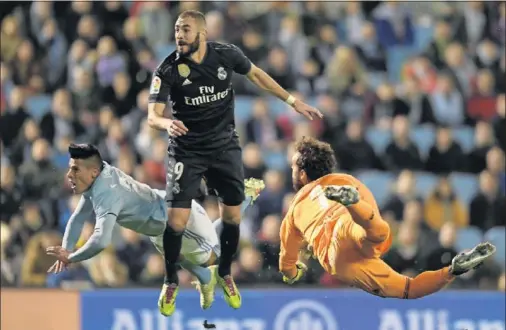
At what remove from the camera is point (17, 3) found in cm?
1964

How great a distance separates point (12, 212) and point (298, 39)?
441cm

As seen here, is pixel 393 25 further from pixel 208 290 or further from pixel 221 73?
pixel 221 73

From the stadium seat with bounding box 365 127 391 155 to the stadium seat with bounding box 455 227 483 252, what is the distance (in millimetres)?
1423

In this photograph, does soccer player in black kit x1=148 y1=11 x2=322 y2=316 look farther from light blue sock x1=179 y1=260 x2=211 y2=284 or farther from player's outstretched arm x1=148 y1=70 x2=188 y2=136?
light blue sock x1=179 y1=260 x2=211 y2=284

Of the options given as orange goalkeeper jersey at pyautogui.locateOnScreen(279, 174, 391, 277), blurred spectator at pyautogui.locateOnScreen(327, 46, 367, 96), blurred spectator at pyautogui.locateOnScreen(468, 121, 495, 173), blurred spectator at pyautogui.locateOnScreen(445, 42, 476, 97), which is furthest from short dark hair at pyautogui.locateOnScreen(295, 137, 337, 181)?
blurred spectator at pyautogui.locateOnScreen(445, 42, 476, 97)

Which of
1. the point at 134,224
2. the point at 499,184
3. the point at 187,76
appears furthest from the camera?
the point at 499,184

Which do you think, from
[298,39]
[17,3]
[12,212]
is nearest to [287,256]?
[12,212]

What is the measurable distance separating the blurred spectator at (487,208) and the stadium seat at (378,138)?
127 centimetres

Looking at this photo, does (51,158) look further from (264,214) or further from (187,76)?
(187,76)

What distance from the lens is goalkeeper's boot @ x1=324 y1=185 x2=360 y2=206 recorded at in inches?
479

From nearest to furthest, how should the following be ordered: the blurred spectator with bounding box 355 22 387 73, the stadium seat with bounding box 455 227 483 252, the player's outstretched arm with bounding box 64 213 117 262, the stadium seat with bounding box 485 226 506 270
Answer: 1. the player's outstretched arm with bounding box 64 213 117 262
2. the stadium seat with bounding box 485 226 506 270
3. the stadium seat with bounding box 455 227 483 252
4. the blurred spectator with bounding box 355 22 387 73

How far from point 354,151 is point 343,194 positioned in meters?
5.85

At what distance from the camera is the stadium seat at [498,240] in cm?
1731

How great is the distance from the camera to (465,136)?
1902cm
